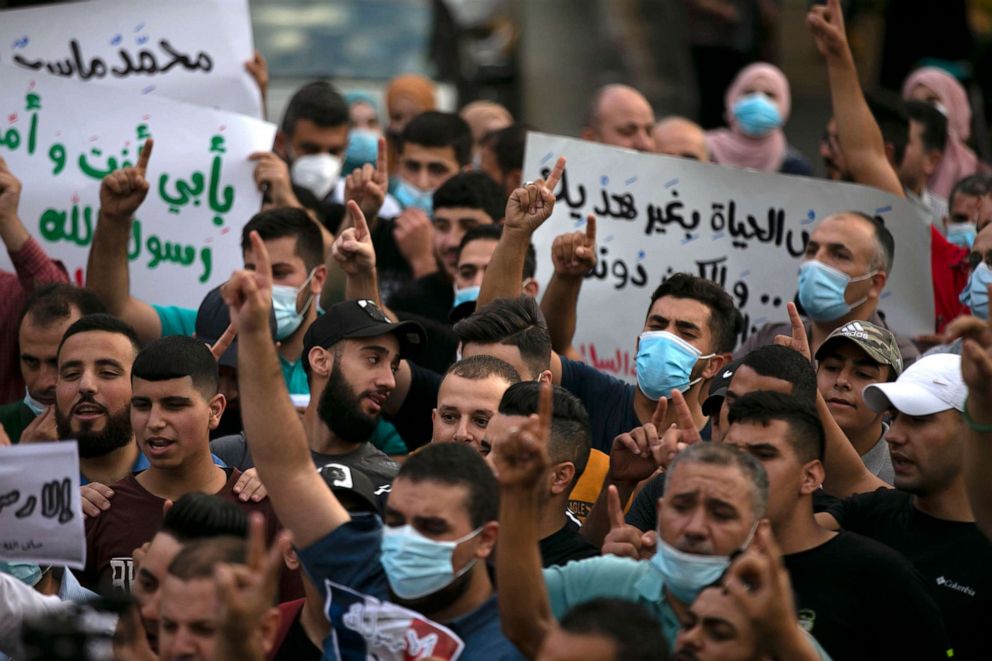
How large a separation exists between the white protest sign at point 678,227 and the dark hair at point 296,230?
125cm

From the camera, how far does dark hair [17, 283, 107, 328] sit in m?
7.52

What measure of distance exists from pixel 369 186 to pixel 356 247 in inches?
29.2

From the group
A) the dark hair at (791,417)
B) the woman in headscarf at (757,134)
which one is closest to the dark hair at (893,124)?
the woman in headscarf at (757,134)

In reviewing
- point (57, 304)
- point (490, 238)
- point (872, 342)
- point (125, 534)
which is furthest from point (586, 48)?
point (125, 534)

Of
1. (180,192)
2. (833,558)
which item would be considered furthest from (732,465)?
(180,192)

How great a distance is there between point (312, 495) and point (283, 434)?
193mm

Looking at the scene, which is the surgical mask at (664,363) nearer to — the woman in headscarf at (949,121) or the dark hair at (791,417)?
the dark hair at (791,417)

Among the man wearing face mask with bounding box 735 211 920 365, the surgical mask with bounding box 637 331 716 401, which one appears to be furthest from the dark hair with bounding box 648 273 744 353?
the man wearing face mask with bounding box 735 211 920 365

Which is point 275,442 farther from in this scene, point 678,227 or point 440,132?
point 440,132

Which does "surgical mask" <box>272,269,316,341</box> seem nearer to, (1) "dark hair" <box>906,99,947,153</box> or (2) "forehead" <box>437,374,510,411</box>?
(2) "forehead" <box>437,374,510,411</box>

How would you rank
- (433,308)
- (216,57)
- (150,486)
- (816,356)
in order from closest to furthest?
(150,486)
(816,356)
(433,308)
(216,57)

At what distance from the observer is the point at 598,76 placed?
17.3 metres

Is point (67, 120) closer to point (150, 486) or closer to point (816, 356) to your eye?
point (150, 486)

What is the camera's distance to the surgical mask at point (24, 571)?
6.09 metres
